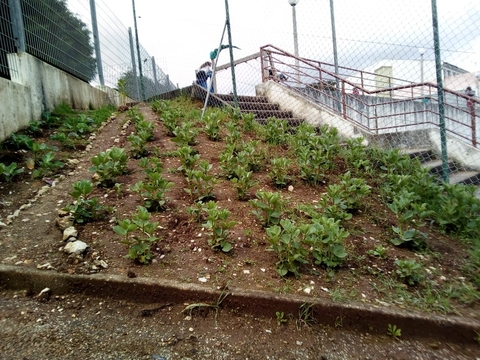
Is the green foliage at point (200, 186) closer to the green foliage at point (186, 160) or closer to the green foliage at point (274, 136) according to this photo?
the green foliage at point (186, 160)

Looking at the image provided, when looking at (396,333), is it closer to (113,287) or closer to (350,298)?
(350,298)

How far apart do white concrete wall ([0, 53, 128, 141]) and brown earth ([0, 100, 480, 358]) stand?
1.10 meters

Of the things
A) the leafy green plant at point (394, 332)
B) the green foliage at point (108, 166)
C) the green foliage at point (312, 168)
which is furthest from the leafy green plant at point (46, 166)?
the leafy green plant at point (394, 332)

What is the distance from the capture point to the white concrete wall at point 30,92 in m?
3.44

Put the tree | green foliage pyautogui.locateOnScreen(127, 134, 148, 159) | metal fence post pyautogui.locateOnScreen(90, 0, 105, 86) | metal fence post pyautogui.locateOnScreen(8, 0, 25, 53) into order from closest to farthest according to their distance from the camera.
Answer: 1. green foliage pyautogui.locateOnScreen(127, 134, 148, 159)
2. metal fence post pyautogui.locateOnScreen(8, 0, 25, 53)
3. the tree
4. metal fence post pyautogui.locateOnScreen(90, 0, 105, 86)

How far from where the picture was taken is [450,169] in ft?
15.4

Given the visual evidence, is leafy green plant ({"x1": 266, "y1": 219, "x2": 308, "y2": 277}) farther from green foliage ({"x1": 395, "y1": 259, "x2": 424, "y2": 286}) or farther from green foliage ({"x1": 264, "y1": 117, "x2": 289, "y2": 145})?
green foliage ({"x1": 264, "y1": 117, "x2": 289, "y2": 145})

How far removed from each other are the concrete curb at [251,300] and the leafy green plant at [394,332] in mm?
21

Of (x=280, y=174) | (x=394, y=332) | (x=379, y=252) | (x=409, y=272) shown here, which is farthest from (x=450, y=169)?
(x=394, y=332)

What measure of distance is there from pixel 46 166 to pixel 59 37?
11.7ft

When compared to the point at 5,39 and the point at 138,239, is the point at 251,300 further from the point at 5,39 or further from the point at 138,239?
the point at 5,39

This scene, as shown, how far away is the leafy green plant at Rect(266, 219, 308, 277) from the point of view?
188cm

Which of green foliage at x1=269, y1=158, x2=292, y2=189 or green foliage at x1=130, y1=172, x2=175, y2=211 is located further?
green foliage at x1=269, y1=158, x2=292, y2=189

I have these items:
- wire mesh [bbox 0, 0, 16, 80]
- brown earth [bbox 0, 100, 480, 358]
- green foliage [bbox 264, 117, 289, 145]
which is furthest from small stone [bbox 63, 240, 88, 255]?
wire mesh [bbox 0, 0, 16, 80]
